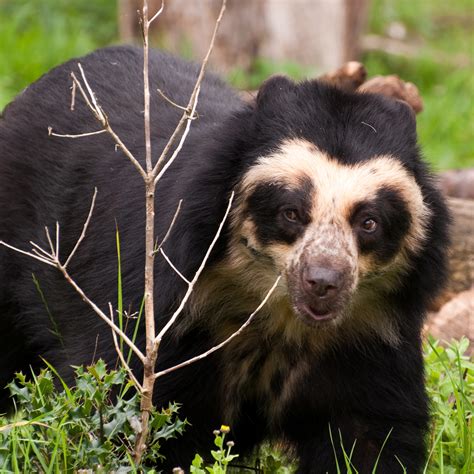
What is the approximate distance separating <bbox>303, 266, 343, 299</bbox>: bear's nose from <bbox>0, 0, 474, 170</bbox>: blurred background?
20.9 ft

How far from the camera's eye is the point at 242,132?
4531 millimetres

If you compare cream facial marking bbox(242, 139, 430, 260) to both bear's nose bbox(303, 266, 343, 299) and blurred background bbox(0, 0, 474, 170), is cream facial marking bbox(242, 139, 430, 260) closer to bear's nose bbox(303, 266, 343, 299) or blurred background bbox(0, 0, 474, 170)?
bear's nose bbox(303, 266, 343, 299)

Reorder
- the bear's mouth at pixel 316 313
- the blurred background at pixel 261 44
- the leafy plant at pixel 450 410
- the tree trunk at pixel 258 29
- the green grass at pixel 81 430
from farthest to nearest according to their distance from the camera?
the tree trunk at pixel 258 29 → the blurred background at pixel 261 44 → the leafy plant at pixel 450 410 → the bear's mouth at pixel 316 313 → the green grass at pixel 81 430

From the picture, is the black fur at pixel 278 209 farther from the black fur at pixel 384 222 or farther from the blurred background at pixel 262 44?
the blurred background at pixel 262 44

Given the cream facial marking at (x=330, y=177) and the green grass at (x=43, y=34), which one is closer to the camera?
the cream facial marking at (x=330, y=177)

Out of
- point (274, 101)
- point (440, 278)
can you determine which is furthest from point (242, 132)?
point (440, 278)

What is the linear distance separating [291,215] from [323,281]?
13.1 inches

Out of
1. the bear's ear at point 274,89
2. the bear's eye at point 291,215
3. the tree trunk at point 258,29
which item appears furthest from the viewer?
the tree trunk at point 258,29

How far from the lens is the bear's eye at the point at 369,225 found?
433cm

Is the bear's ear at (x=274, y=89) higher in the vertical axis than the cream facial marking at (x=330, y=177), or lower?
higher

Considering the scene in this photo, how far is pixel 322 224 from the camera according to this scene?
4234 millimetres

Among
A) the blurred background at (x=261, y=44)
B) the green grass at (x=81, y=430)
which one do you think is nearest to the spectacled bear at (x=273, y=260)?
the green grass at (x=81, y=430)

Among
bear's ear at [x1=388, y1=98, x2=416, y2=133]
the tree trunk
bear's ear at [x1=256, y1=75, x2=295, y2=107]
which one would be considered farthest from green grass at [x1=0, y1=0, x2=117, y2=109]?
bear's ear at [x1=388, y1=98, x2=416, y2=133]

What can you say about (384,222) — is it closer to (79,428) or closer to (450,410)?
(450,410)
